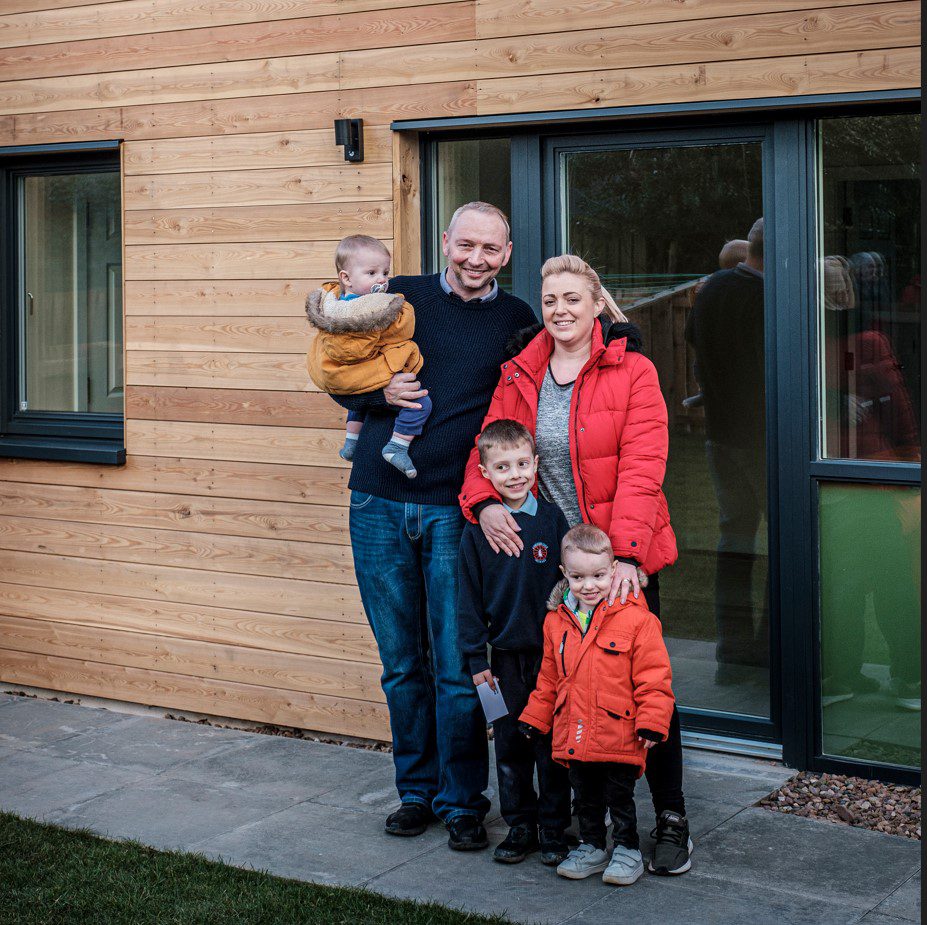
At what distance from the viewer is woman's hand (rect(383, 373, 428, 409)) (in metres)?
4.37

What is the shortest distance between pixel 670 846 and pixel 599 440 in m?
1.25

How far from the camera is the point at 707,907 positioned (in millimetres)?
3963

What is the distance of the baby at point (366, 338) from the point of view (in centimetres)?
430

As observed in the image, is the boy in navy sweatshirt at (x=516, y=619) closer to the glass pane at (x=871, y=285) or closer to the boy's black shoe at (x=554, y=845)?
the boy's black shoe at (x=554, y=845)

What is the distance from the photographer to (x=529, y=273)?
551cm

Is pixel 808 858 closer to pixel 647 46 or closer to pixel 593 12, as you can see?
pixel 647 46

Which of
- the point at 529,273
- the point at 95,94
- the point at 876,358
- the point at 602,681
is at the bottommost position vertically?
the point at 602,681

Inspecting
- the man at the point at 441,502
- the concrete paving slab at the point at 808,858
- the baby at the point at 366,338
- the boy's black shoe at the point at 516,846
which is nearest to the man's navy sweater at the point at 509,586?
the man at the point at 441,502

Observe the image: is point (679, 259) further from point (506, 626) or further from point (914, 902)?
point (914, 902)

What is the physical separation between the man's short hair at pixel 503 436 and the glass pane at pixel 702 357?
A: 1382 millimetres

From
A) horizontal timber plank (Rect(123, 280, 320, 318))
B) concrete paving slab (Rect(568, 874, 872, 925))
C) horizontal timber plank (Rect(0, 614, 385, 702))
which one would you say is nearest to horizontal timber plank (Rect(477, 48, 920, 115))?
horizontal timber plank (Rect(123, 280, 320, 318))

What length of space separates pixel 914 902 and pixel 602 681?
1083 mm

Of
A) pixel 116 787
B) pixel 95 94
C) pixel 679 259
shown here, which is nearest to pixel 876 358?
pixel 679 259

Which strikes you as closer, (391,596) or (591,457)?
(591,457)
